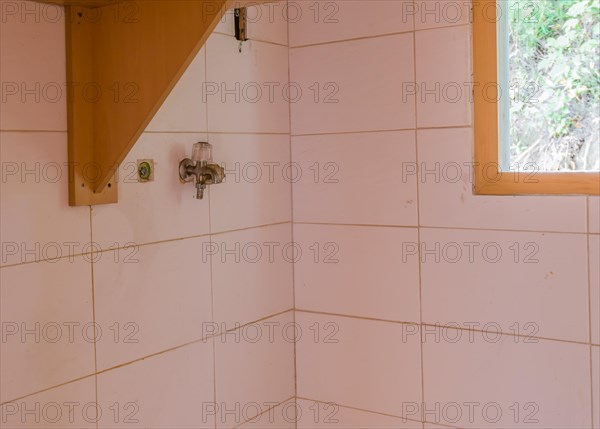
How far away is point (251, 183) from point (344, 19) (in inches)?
19.2

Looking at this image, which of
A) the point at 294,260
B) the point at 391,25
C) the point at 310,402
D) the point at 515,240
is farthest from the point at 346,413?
the point at 391,25

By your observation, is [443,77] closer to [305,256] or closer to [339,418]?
[305,256]

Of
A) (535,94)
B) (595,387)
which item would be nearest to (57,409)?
(595,387)

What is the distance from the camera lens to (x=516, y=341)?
1501 millimetres

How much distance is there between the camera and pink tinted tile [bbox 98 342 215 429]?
4.30ft

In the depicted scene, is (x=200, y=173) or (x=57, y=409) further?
(x=200, y=173)

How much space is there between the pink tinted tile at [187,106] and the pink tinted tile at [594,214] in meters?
0.86

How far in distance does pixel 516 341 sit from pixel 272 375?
2.08 feet

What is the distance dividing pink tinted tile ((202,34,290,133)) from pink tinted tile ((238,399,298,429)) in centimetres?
73

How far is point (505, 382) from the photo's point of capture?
4.99 ft

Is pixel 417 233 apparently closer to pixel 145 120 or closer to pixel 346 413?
pixel 346 413

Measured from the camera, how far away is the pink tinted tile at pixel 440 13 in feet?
4.99

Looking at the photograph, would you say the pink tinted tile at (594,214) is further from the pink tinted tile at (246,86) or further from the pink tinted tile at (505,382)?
the pink tinted tile at (246,86)

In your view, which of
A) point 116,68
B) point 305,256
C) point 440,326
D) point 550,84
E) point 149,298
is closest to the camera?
point 116,68
